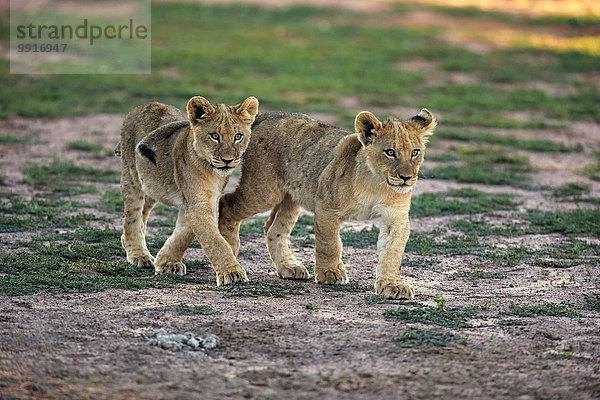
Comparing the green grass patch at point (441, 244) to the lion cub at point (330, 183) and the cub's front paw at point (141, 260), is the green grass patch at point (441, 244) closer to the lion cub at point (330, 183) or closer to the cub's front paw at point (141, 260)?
the lion cub at point (330, 183)

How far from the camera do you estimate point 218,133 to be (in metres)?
6.33

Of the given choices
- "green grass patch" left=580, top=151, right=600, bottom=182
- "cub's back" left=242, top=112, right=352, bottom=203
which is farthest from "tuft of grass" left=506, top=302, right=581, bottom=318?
"green grass patch" left=580, top=151, right=600, bottom=182

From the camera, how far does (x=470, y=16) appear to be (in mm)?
29438

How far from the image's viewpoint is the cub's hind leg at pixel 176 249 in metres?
6.70

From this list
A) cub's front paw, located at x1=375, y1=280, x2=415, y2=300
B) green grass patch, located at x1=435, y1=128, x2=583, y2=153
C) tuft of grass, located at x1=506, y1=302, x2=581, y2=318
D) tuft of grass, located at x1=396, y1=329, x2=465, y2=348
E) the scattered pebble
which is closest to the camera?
the scattered pebble

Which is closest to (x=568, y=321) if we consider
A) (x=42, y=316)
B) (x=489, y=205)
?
(x=42, y=316)

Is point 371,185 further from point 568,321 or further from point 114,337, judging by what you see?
point 114,337

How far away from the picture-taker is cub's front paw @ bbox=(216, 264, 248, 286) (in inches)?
246

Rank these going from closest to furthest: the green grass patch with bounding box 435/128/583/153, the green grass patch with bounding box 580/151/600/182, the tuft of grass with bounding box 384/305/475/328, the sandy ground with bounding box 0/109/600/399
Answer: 1. the sandy ground with bounding box 0/109/600/399
2. the tuft of grass with bounding box 384/305/475/328
3. the green grass patch with bounding box 580/151/600/182
4. the green grass patch with bounding box 435/128/583/153

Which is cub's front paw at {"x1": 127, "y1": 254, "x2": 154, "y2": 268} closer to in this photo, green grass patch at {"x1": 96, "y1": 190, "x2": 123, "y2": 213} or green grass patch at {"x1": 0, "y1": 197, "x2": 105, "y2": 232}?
green grass patch at {"x1": 0, "y1": 197, "x2": 105, "y2": 232}

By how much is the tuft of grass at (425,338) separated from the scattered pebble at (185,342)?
43.1 inches

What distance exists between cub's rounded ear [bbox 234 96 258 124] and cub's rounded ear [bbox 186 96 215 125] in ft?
0.77

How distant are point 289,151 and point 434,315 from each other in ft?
6.36

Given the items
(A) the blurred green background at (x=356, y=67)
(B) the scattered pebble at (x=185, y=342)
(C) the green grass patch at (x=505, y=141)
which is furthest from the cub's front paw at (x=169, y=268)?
(A) the blurred green background at (x=356, y=67)
